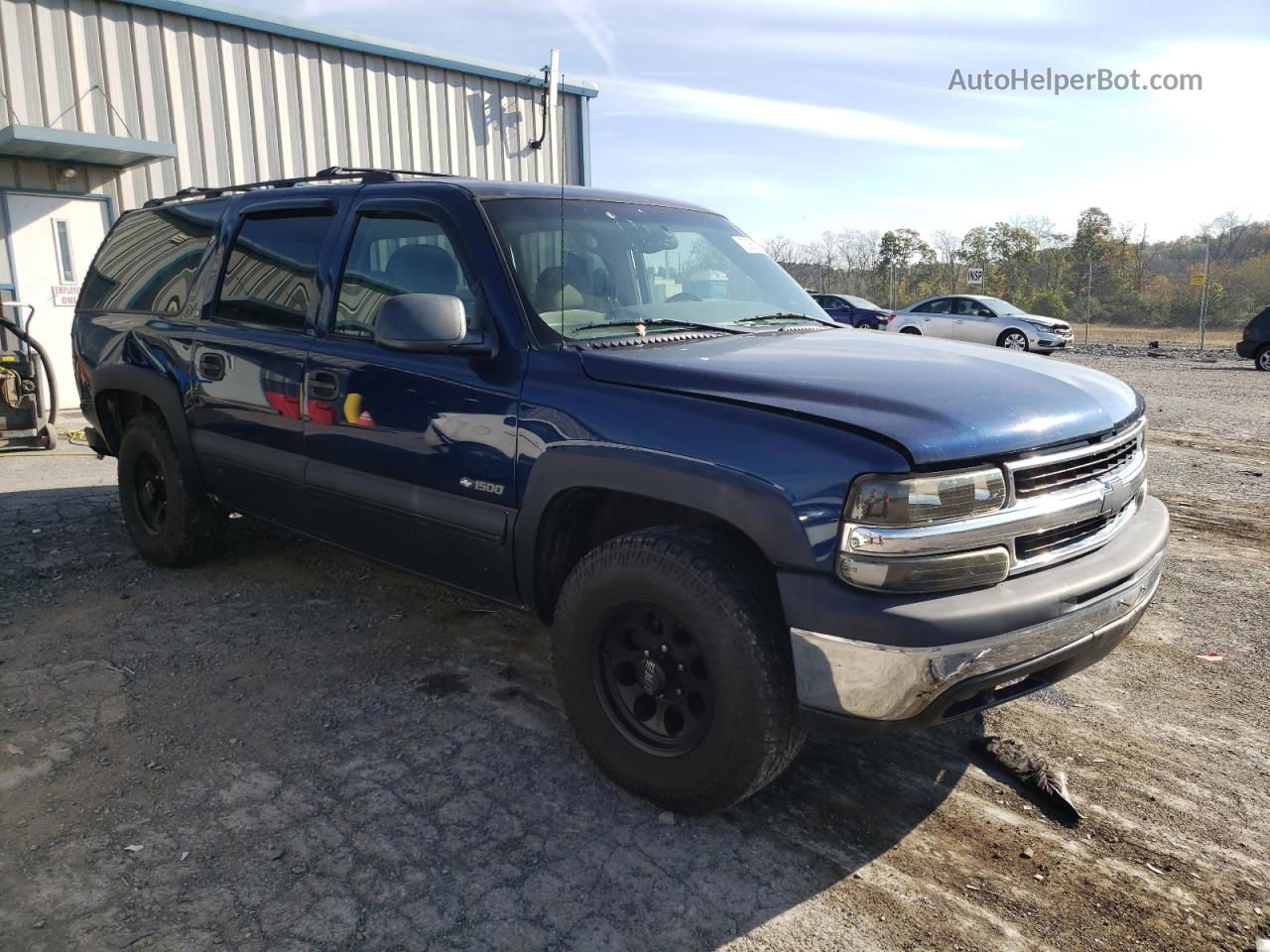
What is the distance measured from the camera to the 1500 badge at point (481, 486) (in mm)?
3080

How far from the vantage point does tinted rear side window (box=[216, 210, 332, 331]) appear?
3846 millimetres

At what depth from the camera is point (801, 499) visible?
234 centimetres

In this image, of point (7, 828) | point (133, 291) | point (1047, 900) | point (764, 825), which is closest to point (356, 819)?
point (7, 828)

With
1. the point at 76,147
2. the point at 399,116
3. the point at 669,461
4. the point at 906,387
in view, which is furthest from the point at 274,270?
the point at 399,116

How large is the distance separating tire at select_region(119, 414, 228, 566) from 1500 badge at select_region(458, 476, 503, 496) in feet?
7.35

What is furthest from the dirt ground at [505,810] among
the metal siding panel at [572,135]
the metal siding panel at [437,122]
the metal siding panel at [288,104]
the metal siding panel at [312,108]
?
the metal siding panel at [572,135]

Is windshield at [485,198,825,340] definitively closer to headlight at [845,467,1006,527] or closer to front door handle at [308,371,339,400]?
front door handle at [308,371,339,400]

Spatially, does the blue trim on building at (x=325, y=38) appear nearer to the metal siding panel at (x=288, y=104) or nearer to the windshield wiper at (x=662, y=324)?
the metal siding panel at (x=288, y=104)

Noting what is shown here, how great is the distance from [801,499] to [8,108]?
11.2 metres

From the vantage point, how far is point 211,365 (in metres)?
4.29

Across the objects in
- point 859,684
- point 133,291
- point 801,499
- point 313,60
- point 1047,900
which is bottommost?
point 1047,900

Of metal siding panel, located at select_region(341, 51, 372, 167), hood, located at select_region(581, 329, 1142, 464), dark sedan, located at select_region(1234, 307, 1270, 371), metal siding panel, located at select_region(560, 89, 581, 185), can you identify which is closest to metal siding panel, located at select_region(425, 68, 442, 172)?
metal siding panel, located at select_region(341, 51, 372, 167)

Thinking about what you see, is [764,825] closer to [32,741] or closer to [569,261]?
[569,261]

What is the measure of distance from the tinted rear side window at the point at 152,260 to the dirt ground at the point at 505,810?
1.62 m
